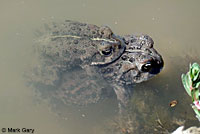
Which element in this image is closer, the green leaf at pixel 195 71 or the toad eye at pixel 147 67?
the green leaf at pixel 195 71

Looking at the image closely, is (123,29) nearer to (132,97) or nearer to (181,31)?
(181,31)

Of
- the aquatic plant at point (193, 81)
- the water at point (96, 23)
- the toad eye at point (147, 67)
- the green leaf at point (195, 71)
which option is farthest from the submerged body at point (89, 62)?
the green leaf at point (195, 71)

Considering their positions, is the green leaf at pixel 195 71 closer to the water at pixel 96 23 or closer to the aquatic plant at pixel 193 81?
the aquatic plant at pixel 193 81

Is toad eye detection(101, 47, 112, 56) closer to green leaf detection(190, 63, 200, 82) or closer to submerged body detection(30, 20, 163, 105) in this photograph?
submerged body detection(30, 20, 163, 105)

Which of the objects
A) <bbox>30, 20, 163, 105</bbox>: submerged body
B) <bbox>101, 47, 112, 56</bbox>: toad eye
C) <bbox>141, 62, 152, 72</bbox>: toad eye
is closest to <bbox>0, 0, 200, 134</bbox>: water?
<bbox>30, 20, 163, 105</bbox>: submerged body

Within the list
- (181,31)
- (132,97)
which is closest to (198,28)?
(181,31)

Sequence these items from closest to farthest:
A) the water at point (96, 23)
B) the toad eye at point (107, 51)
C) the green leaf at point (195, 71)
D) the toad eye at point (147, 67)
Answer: the green leaf at point (195, 71) → the toad eye at point (147, 67) → the toad eye at point (107, 51) → the water at point (96, 23)

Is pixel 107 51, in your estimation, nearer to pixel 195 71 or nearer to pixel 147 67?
pixel 147 67
